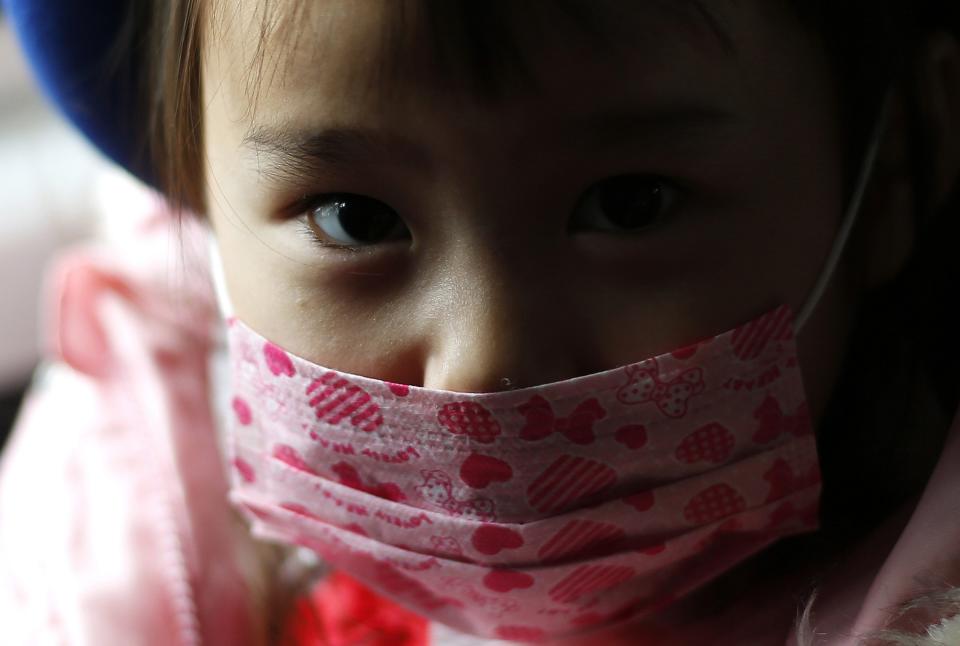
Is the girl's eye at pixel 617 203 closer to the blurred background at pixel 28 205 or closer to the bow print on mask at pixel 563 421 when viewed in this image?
the bow print on mask at pixel 563 421

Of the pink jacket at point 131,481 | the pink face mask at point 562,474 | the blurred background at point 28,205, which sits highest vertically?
the pink face mask at point 562,474

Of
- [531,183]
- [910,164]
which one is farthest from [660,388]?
[910,164]

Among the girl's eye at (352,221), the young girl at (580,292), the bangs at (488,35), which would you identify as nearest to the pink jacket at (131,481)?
the young girl at (580,292)

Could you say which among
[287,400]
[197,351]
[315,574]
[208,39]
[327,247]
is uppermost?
[208,39]

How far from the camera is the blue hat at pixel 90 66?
0.88 meters

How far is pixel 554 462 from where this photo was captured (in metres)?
0.70

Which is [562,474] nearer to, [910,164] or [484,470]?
[484,470]

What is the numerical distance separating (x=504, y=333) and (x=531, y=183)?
0.30 feet

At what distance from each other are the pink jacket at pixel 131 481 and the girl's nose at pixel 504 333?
26 cm

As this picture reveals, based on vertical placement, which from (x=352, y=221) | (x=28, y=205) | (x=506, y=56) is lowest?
(x=28, y=205)

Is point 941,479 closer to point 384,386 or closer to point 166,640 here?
point 384,386

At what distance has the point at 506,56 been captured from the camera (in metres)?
0.61

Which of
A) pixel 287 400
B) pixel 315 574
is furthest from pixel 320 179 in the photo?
pixel 315 574

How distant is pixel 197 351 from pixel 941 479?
2.50ft
